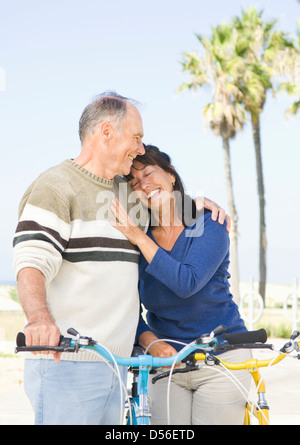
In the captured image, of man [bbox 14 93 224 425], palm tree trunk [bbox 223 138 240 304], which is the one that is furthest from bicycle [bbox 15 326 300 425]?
palm tree trunk [bbox 223 138 240 304]

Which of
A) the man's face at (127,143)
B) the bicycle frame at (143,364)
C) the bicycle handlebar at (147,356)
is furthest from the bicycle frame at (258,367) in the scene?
the man's face at (127,143)

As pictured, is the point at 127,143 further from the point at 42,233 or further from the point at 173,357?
the point at 173,357

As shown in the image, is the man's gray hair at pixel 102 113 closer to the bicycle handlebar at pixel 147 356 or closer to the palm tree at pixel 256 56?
the bicycle handlebar at pixel 147 356

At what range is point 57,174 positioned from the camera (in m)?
→ 2.73

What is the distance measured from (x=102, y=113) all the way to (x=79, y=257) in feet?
2.30

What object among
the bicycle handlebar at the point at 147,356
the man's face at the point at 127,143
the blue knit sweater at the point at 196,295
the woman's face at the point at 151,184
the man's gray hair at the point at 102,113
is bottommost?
the bicycle handlebar at the point at 147,356

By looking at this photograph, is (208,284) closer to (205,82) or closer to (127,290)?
(127,290)

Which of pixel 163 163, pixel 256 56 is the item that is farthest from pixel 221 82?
pixel 163 163

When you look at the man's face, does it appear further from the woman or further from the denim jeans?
the denim jeans

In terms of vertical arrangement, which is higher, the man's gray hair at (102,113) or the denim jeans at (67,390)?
the man's gray hair at (102,113)

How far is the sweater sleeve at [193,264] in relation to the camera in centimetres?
276

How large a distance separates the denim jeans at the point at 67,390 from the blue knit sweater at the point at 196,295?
499 millimetres

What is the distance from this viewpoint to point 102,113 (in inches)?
115
